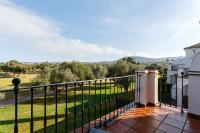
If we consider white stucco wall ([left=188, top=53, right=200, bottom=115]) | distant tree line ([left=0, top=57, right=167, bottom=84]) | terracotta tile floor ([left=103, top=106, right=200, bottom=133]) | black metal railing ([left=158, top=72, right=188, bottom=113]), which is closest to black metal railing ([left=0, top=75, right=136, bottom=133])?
terracotta tile floor ([left=103, top=106, right=200, bottom=133])

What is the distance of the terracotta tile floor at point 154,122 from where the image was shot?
3.44 metres

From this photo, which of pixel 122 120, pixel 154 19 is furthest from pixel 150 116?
pixel 154 19

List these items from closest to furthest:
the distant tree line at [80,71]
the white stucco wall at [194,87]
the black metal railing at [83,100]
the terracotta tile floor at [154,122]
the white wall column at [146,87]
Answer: the black metal railing at [83,100], the terracotta tile floor at [154,122], the white stucco wall at [194,87], the white wall column at [146,87], the distant tree line at [80,71]

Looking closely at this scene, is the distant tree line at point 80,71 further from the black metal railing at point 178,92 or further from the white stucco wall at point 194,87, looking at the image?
the white stucco wall at point 194,87

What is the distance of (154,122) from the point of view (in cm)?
380

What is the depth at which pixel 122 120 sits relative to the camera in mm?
3881

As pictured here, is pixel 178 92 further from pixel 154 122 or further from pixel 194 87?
pixel 154 122

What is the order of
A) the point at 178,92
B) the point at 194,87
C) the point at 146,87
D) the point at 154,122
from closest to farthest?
the point at 154,122, the point at 194,87, the point at 146,87, the point at 178,92

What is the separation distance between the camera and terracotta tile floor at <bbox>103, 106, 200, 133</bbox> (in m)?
3.44

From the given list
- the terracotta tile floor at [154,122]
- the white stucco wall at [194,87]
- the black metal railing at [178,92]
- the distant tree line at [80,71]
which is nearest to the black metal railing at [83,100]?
the terracotta tile floor at [154,122]

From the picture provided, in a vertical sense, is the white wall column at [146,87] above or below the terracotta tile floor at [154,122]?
above

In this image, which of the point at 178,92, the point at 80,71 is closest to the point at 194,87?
the point at 178,92

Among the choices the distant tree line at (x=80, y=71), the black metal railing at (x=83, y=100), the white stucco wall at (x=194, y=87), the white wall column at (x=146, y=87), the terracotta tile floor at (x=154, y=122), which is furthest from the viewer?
the distant tree line at (x=80, y=71)

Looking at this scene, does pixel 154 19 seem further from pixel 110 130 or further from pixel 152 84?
pixel 110 130
